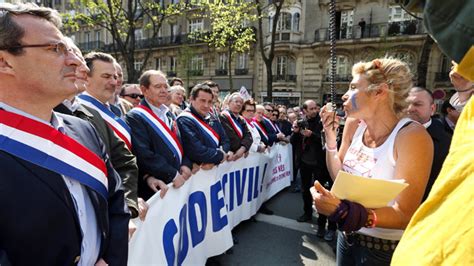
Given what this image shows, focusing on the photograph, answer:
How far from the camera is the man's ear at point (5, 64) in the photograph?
4.24ft

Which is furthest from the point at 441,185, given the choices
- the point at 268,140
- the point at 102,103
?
the point at 268,140

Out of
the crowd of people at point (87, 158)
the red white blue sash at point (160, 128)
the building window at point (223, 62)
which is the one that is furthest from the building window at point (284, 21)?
the crowd of people at point (87, 158)

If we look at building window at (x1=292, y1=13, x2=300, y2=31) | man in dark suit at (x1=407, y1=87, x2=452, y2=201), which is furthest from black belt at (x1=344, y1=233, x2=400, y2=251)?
Answer: building window at (x1=292, y1=13, x2=300, y2=31)

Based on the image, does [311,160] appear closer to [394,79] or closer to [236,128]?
[236,128]

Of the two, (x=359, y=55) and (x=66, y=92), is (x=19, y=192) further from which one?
(x=359, y=55)

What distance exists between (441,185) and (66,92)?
152cm

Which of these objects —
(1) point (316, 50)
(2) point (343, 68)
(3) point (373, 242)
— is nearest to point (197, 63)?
(1) point (316, 50)

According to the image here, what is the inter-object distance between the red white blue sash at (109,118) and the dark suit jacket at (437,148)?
255 centimetres

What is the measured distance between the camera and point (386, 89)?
→ 1.91 m

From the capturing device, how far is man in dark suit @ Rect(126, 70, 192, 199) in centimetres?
300

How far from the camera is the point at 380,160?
1827mm

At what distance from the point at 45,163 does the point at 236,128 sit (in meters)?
3.97

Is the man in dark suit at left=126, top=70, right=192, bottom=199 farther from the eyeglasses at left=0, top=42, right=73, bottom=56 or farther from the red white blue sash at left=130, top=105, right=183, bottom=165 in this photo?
the eyeglasses at left=0, top=42, right=73, bottom=56

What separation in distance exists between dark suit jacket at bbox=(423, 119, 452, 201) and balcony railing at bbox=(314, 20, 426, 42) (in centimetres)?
2252
